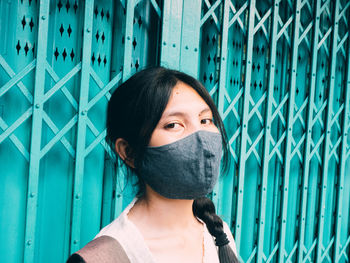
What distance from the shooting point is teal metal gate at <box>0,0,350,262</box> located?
1968 millimetres

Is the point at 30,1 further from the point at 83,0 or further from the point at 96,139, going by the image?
the point at 96,139

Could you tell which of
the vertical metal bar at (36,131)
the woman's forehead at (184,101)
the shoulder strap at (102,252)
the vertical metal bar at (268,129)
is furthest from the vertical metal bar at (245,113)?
the shoulder strap at (102,252)

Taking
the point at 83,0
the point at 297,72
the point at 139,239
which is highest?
the point at 83,0

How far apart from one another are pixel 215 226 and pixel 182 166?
1.30ft

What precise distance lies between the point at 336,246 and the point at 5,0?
3091 millimetres

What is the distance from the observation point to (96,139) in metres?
2.10

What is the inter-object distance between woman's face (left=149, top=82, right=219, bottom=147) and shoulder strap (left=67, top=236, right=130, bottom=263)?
15.1 inches

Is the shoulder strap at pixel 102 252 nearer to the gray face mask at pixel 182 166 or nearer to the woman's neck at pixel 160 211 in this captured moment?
the woman's neck at pixel 160 211

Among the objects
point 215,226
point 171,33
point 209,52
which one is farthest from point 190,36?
point 215,226

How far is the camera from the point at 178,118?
4.59ft

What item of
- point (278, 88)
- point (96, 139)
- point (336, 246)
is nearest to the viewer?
point (96, 139)

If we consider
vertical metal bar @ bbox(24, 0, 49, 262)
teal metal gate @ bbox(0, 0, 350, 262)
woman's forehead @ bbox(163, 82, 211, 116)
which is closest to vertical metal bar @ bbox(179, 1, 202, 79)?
teal metal gate @ bbox(0, 0, 350, 262)

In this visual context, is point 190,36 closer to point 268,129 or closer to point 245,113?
point 245,113

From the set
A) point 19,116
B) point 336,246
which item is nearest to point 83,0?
point 19,116
